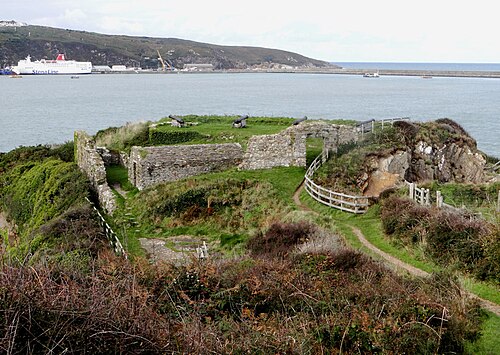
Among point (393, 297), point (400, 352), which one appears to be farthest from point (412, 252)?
point (400, 352)

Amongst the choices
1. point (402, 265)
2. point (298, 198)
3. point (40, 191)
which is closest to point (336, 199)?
point (298, 198)

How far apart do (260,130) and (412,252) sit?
1815 cm

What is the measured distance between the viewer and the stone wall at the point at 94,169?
2510cm

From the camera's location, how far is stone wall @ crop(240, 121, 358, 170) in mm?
28141

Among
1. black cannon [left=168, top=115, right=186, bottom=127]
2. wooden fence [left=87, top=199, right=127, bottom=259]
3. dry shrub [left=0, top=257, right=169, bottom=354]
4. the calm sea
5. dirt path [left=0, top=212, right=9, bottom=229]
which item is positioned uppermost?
dry shrub [left=0, top=257, right=169, bottom=354]

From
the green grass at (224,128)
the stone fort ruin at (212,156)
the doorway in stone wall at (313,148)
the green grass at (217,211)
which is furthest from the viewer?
the green grass at (224,128)

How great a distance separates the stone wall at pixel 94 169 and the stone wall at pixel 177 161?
1572 millimetres

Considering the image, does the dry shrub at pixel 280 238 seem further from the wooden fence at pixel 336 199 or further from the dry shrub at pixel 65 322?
the dry shrub at pixel 65 322

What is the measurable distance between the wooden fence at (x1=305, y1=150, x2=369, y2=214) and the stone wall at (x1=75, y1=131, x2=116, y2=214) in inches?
346

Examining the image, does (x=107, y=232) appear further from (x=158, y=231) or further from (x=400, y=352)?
(x=400, y=352)

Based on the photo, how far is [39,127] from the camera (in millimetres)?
67250

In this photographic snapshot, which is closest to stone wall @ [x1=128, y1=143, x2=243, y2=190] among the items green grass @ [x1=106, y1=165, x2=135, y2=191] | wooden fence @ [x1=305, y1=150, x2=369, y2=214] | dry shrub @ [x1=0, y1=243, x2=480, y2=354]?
green grass @ [x1=106, y1=165, x2=135, y2=191]

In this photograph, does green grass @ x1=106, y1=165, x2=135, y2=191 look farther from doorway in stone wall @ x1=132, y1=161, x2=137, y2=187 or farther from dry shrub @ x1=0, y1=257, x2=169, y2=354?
dry shrub @ x1=0, y1=257, x2=169, y2=354

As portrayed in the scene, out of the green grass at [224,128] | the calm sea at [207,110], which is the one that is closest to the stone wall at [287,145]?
the green grass at [224,128]
